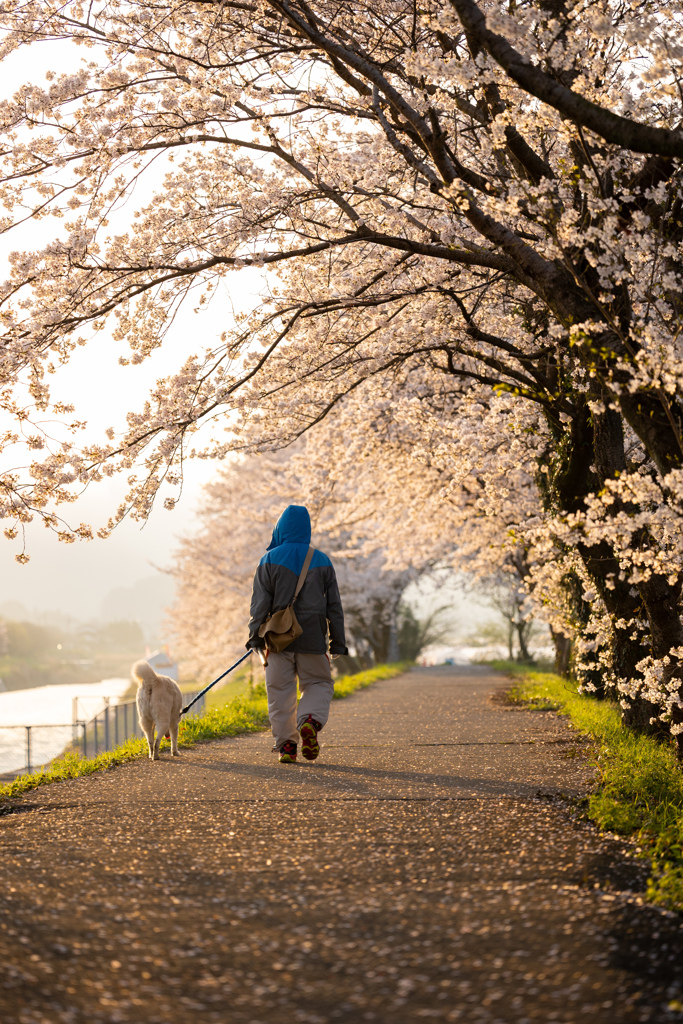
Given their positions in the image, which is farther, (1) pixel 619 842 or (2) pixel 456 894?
(1) pixel 619 842

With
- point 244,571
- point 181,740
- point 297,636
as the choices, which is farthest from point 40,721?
point 297,636

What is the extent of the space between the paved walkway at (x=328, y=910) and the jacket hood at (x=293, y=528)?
7.51 ft

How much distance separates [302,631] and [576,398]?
3.29 metres

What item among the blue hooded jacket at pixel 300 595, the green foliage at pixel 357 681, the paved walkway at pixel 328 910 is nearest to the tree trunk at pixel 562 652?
the green foliage at pixel 357 681

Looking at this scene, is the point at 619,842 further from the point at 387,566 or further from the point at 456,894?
the point at 387,566

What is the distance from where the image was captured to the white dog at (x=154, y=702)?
788cm

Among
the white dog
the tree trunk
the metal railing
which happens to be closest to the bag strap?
the white dog

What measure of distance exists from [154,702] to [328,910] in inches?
197

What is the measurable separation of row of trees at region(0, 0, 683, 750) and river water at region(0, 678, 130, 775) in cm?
978

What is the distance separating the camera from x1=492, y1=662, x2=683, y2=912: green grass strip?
358cm

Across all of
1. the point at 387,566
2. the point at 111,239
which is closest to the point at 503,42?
the point at 111,239

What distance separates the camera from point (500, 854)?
12.8 feet

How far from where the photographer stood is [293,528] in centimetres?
762

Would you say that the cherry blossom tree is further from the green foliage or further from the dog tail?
the dog tail
